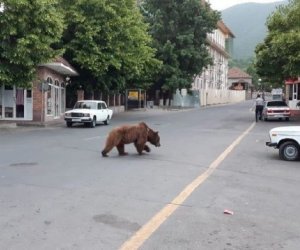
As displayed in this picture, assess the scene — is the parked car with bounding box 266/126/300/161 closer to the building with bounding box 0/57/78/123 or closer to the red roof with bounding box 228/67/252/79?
the building with bounding box 0/57/78/123

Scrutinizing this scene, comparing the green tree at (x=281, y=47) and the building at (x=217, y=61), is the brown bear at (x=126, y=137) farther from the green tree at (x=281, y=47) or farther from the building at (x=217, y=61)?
the building at (x=217, y=61)

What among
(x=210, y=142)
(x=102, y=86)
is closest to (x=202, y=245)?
(x=210, y=142)

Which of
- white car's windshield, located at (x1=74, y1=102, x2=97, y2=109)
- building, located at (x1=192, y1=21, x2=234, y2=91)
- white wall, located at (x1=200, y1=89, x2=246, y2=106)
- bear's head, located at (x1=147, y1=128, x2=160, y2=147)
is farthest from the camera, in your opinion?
building, located at (x1=192, y1=21, x2=234, y2=91)

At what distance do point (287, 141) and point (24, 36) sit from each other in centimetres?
1592

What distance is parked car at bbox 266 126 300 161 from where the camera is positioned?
46.5ft

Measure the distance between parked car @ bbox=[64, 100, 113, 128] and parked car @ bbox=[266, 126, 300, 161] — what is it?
15773 mm

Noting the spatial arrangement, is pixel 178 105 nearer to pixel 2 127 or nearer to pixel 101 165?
pixel 2 127

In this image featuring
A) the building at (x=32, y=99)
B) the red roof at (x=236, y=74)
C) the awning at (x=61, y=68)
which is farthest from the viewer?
the red roof at (x=236, y=74)

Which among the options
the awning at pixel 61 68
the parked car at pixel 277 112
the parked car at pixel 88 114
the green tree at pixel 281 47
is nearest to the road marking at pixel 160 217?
the parked car at pixel 88 114

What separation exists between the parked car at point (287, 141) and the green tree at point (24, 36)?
48.5ft

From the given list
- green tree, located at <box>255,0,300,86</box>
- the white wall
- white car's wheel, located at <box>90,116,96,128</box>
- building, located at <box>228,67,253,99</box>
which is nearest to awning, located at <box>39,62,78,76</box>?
white car's wheel, located at <box>90,116,96,128</box>

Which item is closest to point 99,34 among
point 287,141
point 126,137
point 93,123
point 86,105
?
point 86,105

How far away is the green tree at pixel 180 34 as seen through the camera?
5884 centimetres

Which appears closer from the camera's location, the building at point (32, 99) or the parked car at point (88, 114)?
the parked car at point (88, 114)
